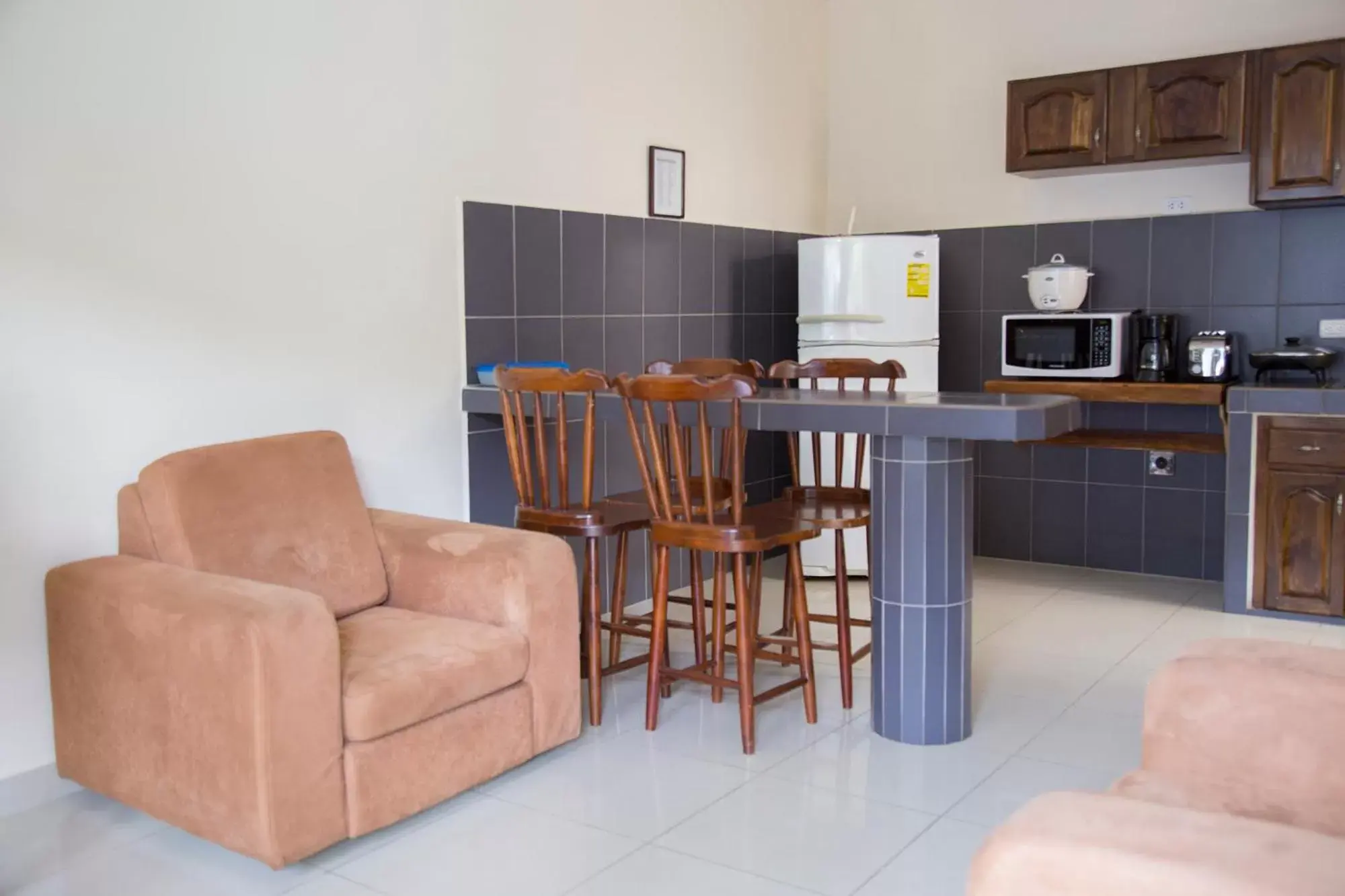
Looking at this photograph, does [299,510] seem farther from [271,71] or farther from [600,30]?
[600,30]

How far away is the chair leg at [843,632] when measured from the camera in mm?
3463

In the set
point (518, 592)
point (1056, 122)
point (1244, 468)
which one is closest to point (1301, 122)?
point (1056, 122)

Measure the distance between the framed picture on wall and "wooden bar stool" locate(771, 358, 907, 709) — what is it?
3.55 feet

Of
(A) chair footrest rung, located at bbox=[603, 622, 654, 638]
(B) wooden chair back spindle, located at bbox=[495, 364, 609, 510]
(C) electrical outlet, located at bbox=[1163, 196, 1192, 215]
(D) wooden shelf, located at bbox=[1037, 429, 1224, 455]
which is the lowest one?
(A) chair footrest rung, located at bbox=[603, 622, 654, 638]

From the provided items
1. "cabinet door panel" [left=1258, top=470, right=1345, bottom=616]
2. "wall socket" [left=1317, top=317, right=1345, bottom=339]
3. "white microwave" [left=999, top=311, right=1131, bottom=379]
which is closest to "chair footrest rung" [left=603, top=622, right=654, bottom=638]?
"white microwave" [left=999, top=311, right=1131, bottom=379]

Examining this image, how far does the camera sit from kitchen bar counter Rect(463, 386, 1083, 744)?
119 inches

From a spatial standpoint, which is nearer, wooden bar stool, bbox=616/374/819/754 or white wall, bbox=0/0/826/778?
white wall, bbox=0/0/826/778

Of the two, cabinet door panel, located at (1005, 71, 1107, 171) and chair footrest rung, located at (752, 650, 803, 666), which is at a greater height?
cabinet door panel, located at (1005, 71, 1107, 171)

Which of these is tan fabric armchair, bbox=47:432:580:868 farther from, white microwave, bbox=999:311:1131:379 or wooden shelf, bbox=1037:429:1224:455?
white microwave, bbox=999:311:1131:379

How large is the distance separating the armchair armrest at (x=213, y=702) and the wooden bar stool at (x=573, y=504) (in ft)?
3.25

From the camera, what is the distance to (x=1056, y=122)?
5066mm

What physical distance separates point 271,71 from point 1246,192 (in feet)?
12.5

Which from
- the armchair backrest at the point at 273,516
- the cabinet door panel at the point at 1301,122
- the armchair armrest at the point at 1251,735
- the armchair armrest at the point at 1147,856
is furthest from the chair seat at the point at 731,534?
the cabinet door panel at the point at 1301,122

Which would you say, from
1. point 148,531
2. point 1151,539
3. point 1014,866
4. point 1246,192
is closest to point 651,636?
point 148,531
